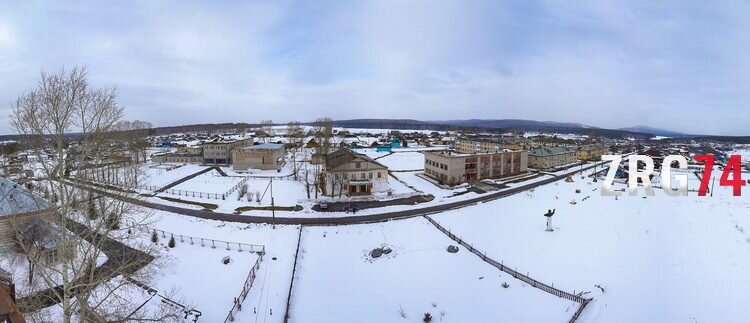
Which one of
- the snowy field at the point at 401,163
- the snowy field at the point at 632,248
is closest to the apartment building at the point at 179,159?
the snowy field at the point at 401,163

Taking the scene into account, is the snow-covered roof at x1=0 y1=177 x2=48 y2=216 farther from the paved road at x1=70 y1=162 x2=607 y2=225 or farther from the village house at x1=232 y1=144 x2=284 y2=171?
the village house at x1=232 y1=144 x2=284 y2=171

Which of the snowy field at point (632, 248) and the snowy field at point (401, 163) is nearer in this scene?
the snowy field at point (632, 248)

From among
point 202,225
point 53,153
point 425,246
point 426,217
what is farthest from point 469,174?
point 53,153

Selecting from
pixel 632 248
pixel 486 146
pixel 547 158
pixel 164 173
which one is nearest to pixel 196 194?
pixel 164 173

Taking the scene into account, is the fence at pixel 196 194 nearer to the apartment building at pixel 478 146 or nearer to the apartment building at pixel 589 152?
the apartment building at pixel 478 146

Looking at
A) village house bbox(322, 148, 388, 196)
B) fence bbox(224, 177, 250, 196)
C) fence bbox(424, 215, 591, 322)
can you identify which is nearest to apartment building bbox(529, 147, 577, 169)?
village house bbox(322, 148, 388, 196)

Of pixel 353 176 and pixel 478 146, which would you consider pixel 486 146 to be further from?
pixel 353 176
